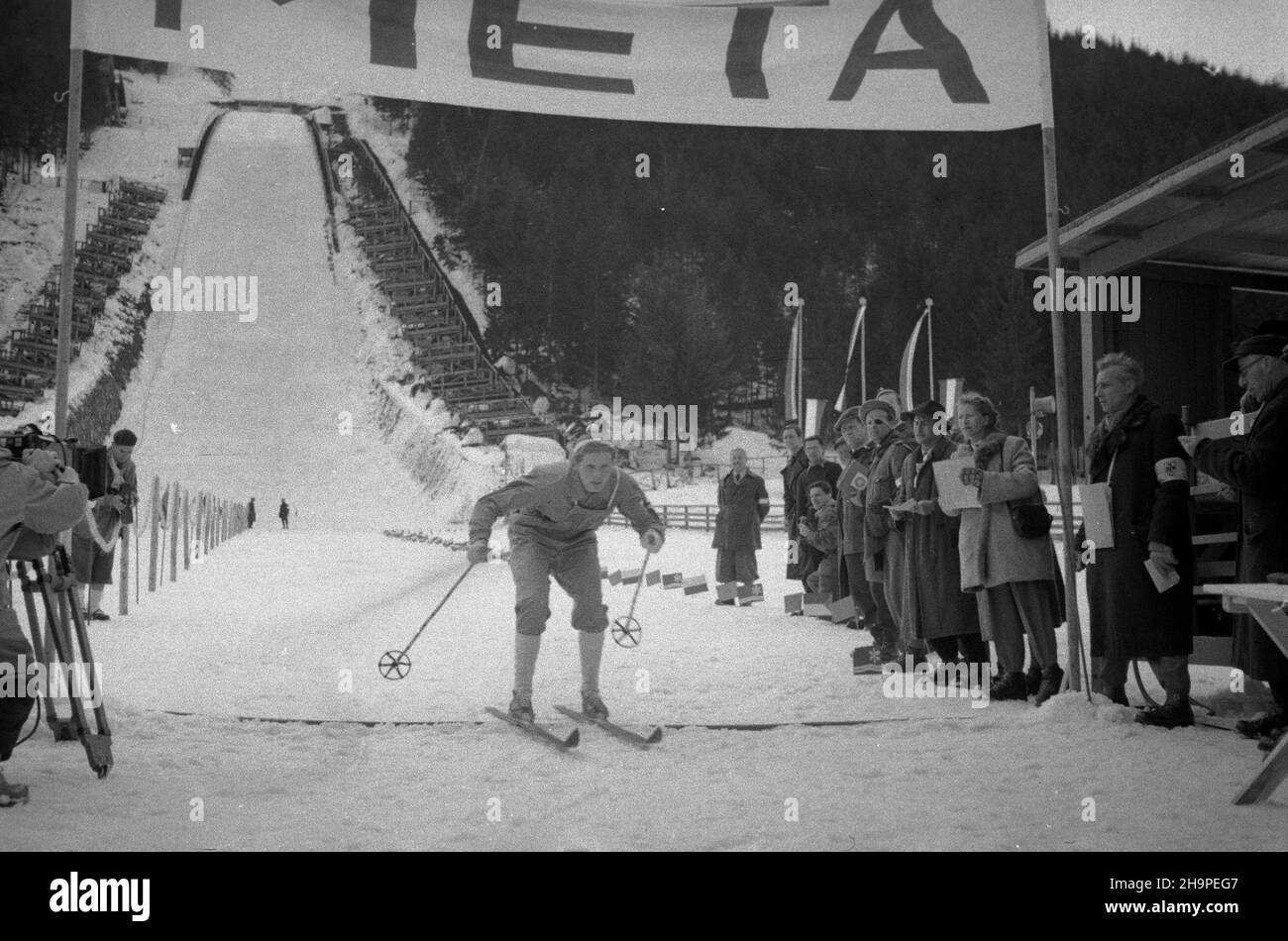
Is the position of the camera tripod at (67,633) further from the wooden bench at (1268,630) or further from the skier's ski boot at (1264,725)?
the skier's ski boot at (1264,725)

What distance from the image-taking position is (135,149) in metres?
60.0

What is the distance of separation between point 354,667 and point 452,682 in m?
0.88

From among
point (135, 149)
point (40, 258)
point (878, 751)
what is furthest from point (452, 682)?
point (135, 149)

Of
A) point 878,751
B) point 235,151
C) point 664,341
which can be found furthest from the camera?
point 235,151

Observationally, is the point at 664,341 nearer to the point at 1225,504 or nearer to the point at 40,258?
the point at 40,258

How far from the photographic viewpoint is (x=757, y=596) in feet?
33.9

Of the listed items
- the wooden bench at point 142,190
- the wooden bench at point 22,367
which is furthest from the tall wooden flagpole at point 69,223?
the wooden bench at point 142,190

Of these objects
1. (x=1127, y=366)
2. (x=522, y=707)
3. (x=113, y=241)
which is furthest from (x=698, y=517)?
(x=113, y=241)

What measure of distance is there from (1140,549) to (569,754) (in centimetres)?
234

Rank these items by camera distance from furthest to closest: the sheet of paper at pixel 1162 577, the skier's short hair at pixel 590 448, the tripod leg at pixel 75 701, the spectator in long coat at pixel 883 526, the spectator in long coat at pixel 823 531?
the spectator in long coat at pixel 823 531 < the spectator in long coat at pixel 883 526 < the skier's short hair at pixel 590 448 < the sheet of paper at pixel 1162 577 < the tripod leg at pixel 75 701

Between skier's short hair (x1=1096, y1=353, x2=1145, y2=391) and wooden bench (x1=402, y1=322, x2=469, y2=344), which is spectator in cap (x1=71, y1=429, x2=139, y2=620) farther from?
wooden bench (x1=402, y1=322, x2=469, y2=344)

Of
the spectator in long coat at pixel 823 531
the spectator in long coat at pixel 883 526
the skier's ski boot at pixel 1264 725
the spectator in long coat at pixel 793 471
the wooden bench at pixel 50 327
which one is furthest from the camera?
the wooden bench at pixel 50 327

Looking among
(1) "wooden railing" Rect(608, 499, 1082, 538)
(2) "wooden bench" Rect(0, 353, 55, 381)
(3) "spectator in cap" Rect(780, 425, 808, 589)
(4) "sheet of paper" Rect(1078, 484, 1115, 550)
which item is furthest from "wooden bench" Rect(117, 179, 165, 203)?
(4) "sheet of paper" Rect(1078, 484, 1115, 550)

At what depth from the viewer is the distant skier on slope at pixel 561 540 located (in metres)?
4.93
